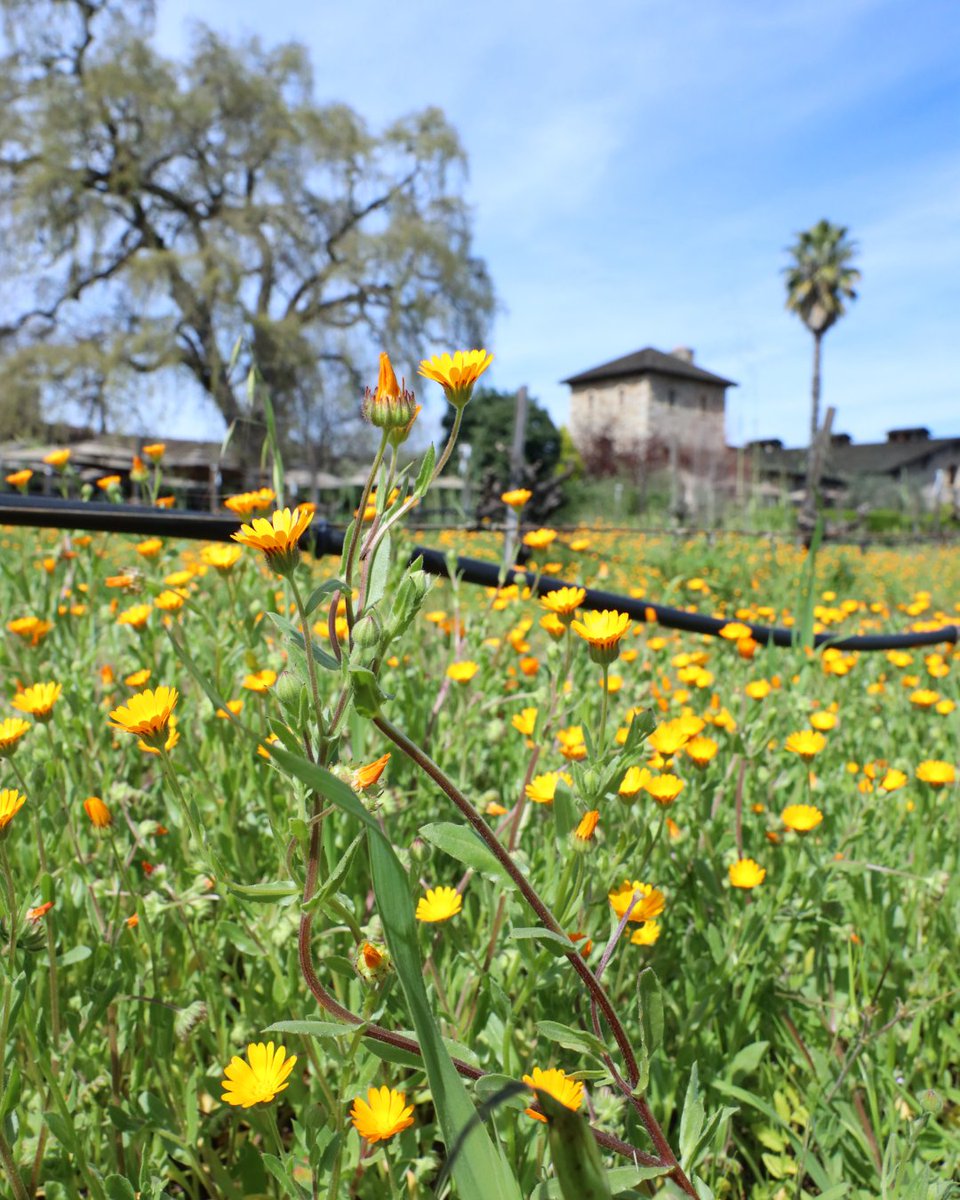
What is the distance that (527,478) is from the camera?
8.17 meters

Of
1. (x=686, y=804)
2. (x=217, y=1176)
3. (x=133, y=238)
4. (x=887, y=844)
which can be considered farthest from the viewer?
(x=133, y=238)

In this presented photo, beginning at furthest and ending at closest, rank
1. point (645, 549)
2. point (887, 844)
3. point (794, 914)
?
point (645, 549) < point (887, 844) < point (794, 914)

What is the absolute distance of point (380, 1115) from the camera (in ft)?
2.20

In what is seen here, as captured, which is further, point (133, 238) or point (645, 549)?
point (133, 238)

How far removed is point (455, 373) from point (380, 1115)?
0.56m

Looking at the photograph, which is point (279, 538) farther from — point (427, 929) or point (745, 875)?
point (745, 875)

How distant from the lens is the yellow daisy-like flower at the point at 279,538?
529mm

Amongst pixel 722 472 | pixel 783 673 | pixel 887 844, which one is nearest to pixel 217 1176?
pixel 887 844

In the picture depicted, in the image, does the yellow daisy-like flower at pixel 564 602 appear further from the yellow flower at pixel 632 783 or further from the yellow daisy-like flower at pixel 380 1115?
the yellow daisy-like flower at pixel 380 1115

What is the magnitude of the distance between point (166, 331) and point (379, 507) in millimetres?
21441

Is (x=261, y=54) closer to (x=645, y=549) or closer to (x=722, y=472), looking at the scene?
(x=645, y=549)

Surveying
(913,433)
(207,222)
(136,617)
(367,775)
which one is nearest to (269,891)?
(367,775)

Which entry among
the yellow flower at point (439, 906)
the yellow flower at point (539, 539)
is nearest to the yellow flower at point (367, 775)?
the yellow flower at point (439, 906)

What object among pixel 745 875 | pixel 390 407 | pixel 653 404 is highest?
pixel 653 404
